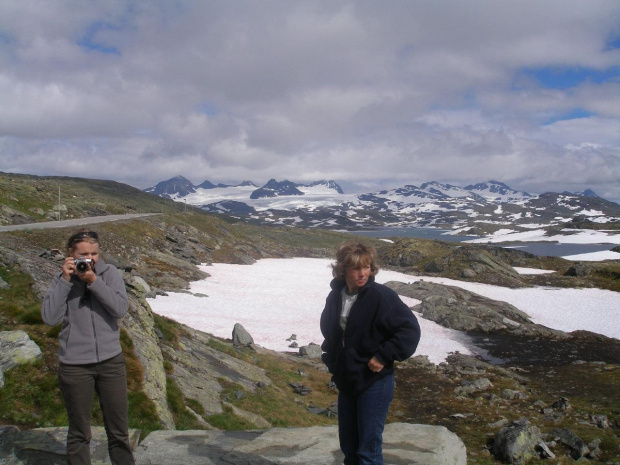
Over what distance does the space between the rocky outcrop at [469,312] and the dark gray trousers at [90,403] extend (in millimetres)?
40424

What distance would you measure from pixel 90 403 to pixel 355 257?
183 inches

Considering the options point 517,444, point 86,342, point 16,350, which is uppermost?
point 86,342

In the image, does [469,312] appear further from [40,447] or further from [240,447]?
[40,447]

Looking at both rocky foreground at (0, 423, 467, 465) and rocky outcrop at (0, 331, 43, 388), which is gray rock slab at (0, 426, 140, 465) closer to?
rocky foreground at (0, 423, 467, 465)

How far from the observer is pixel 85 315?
6211 millimetres

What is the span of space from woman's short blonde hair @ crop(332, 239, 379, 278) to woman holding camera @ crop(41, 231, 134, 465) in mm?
3260

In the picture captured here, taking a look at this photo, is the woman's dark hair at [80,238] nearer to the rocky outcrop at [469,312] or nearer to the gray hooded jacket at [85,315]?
the gray hooded jacket at [85,315]

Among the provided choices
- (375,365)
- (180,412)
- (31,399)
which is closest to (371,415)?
(375,365)

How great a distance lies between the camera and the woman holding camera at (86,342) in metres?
6.01

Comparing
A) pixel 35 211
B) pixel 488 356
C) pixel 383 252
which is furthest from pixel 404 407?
pixel 383 252

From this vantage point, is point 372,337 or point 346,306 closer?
point 372,337

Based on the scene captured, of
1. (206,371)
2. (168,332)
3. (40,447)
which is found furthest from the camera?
(168,332)

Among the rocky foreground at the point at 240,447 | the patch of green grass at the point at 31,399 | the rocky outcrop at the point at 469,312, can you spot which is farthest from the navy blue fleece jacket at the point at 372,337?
the rocky outcrop at the point at 469,312

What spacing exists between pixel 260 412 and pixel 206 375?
110 inches
